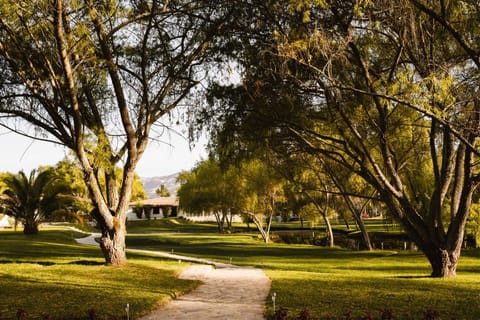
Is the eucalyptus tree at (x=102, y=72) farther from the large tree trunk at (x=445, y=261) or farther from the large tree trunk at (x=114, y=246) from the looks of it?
the large tree trunk at (x=445, y=261)

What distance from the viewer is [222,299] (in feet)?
32.1

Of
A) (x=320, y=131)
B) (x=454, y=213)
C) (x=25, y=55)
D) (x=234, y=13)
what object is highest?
(x=234, y=13)

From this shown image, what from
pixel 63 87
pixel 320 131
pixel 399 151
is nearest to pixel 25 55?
pixel 63 87

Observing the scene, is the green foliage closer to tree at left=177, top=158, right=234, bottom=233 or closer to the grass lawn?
tree at left=177, top=158, right=234, bottom=233

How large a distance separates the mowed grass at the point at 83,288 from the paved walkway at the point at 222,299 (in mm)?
339

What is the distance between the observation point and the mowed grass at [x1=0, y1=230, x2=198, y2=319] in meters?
8.17

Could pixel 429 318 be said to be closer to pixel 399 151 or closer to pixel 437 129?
pixel 437 129

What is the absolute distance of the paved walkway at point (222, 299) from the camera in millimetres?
7978

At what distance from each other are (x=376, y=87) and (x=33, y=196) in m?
25.9

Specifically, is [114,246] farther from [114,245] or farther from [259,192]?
[259,192]

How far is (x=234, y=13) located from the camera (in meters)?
13.4

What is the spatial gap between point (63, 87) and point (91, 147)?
2228mm

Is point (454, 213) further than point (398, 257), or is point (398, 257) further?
point (398, 257)

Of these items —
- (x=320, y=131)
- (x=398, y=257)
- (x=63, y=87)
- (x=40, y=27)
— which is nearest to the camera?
(x=40, y=27)
